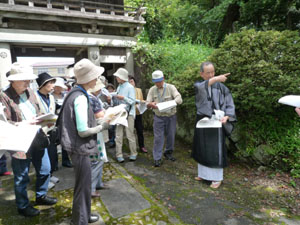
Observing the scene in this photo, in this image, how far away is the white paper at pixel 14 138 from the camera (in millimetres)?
1950

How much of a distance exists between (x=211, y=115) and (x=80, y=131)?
2.29 metres

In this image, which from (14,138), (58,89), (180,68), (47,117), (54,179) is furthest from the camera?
(180,68)

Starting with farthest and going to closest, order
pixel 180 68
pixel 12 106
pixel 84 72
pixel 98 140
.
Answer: pixel 180 68 < pixel 98 140 < pixel 12 106 < pixel 84 72

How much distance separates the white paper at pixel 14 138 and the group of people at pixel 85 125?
12.9 inches

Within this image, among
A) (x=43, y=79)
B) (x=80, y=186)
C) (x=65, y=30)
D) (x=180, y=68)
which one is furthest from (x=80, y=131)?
(x=65, y=30)

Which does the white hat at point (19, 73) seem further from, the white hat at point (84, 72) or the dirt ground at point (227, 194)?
the dirt ground at point (227, 194)

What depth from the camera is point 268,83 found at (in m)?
3.62

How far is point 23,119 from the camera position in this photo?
2453 mm

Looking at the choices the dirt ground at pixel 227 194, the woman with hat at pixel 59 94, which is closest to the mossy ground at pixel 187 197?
the dirt ground at pixel 227 194

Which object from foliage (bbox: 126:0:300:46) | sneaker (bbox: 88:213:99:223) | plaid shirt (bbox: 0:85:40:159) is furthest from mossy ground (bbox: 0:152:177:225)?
foliage (bbox: 126:0:300:46)

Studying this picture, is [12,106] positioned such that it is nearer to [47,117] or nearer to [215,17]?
[47,117]

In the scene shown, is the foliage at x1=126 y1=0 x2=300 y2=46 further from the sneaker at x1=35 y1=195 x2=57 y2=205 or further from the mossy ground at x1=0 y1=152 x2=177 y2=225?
the sneaker at x1=35 y1=195 x2=57 y2=205

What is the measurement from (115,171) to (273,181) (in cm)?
320

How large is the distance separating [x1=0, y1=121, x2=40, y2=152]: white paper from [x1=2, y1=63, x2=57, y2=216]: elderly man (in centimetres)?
33
